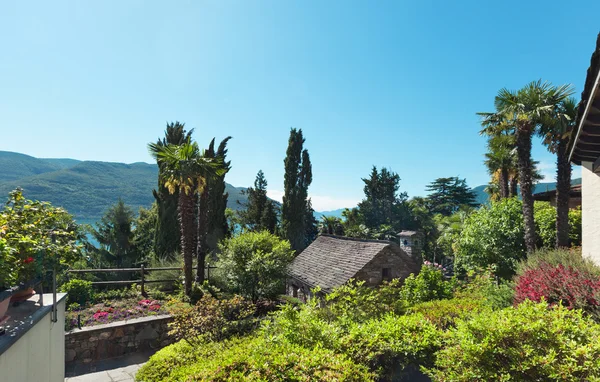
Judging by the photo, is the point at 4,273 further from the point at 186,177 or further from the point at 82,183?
the point at 82,183

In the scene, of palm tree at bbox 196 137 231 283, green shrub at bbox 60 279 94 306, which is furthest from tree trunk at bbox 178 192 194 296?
green shrub at bbox 60 279 94 306

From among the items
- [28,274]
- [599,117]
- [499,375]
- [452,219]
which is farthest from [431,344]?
[452,219]

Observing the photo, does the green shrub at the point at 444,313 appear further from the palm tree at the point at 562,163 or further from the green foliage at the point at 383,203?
the green foliage at the point at 383,203

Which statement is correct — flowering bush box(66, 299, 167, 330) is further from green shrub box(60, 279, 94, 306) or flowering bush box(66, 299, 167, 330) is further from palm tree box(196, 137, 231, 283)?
palm tree box(196, 137, 231, 283)

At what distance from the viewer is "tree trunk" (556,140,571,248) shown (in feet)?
39.3

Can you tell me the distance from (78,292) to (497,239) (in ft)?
61.0

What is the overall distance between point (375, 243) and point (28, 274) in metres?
12.6

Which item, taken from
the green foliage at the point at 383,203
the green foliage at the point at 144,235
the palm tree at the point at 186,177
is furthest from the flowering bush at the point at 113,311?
the green foliage at the point at 383,203

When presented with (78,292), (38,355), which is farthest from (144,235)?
(38,355)

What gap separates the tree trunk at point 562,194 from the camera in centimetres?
1197

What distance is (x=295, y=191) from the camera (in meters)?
30.1

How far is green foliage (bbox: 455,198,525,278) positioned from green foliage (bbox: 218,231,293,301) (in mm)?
9100

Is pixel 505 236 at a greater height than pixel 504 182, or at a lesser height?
lesser

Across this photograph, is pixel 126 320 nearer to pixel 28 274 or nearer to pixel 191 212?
pixel 191 212
